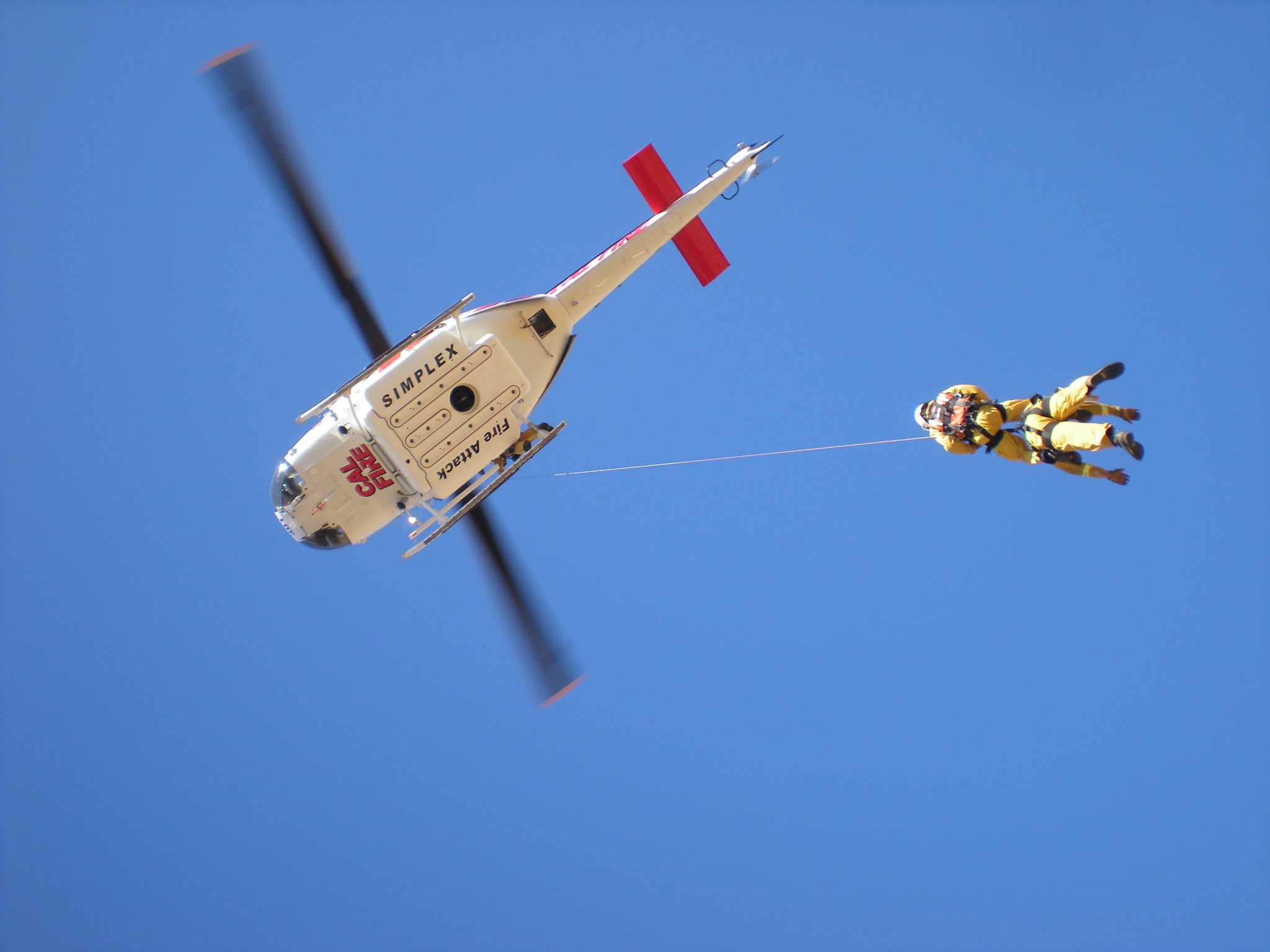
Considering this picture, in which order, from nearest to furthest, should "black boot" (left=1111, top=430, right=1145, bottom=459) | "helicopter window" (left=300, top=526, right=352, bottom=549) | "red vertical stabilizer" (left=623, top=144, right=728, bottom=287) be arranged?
"black boot" (left=1111, top=430, right=1145, bottom=459), "helicopter window" (left=300, top=526, right=352, bottom=549), "red vertical stabilizer" (left=623, top=144, right=728, bottom=287)

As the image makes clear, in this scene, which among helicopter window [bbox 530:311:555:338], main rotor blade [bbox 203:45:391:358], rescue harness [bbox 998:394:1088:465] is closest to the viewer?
rescue harness [bbox 998:394:1088:465]

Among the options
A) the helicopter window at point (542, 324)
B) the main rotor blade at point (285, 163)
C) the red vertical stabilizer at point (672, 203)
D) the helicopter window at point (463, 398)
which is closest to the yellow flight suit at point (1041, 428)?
the red vertical stabilizer at point (672, 203)

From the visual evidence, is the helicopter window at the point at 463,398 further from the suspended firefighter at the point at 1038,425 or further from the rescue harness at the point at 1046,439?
the rescue harness at the point at 1046,439

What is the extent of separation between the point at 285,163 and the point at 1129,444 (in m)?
11.0

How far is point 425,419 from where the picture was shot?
12836 millimetres

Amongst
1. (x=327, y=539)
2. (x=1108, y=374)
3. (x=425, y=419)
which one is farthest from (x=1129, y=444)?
(x=327, y=539)

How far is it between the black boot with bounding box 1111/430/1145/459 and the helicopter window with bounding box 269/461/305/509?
1027 centimetres

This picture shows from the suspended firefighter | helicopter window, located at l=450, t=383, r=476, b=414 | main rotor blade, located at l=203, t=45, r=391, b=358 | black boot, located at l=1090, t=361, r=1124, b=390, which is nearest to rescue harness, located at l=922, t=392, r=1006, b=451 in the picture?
the suspended firefighter

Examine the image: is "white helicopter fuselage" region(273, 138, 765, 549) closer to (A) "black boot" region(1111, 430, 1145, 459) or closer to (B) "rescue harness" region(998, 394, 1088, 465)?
(B) "rescue harness" region(998, 394, 1088, 465)

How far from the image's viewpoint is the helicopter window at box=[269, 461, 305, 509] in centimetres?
1316

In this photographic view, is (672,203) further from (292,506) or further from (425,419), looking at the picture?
(292,506)

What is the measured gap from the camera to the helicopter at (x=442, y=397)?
12719 mm

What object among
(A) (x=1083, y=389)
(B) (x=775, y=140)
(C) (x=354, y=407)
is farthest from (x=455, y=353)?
(A) (x=1083, y=389)

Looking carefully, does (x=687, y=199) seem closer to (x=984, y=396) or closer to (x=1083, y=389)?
(x=984, y=396)
